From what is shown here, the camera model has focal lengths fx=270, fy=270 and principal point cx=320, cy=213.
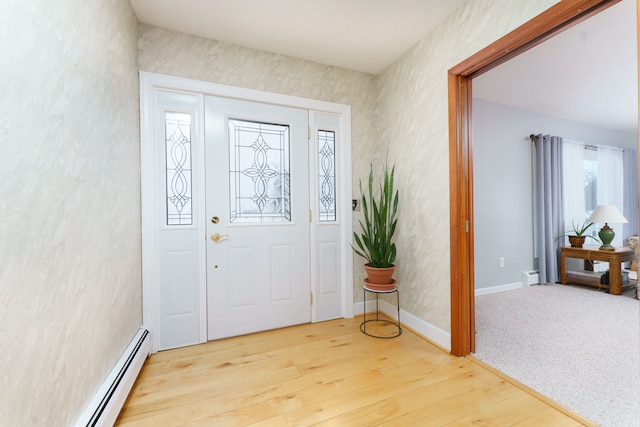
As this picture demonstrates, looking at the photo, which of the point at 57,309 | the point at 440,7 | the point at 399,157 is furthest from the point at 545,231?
the point at 57,309

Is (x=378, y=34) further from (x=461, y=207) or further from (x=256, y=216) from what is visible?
(x=256, y=216)

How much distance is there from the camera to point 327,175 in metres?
2.68

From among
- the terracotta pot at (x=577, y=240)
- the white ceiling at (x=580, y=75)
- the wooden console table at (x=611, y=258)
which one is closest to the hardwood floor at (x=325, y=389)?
the white ceiling at (x=580, y=75)

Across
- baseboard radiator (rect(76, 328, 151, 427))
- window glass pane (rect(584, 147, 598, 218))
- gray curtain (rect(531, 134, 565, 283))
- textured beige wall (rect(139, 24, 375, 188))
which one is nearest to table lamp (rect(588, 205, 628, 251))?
gray curtain (rect(531, 134, 565, 283))

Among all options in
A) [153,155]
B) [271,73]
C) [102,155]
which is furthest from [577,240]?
[102,155]

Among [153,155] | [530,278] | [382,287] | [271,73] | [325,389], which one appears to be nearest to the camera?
[325,389]

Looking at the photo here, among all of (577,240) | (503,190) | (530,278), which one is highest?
(503,190)

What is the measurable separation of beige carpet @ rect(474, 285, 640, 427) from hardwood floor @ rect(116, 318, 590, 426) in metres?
0.20

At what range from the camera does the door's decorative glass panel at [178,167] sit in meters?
2.15

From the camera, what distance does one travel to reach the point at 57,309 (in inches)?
39.4

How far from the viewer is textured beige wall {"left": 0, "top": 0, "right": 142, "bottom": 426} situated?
804 mm

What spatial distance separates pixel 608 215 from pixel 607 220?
0.08 m

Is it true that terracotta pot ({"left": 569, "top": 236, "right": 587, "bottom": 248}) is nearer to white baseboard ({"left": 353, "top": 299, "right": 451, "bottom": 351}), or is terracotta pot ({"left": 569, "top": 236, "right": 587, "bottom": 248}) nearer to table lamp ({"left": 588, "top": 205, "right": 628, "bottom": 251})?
table lamp ({"left": 588, "top": 205, "right": 628, "bottom": 251})

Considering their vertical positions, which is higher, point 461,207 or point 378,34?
point 378,34
